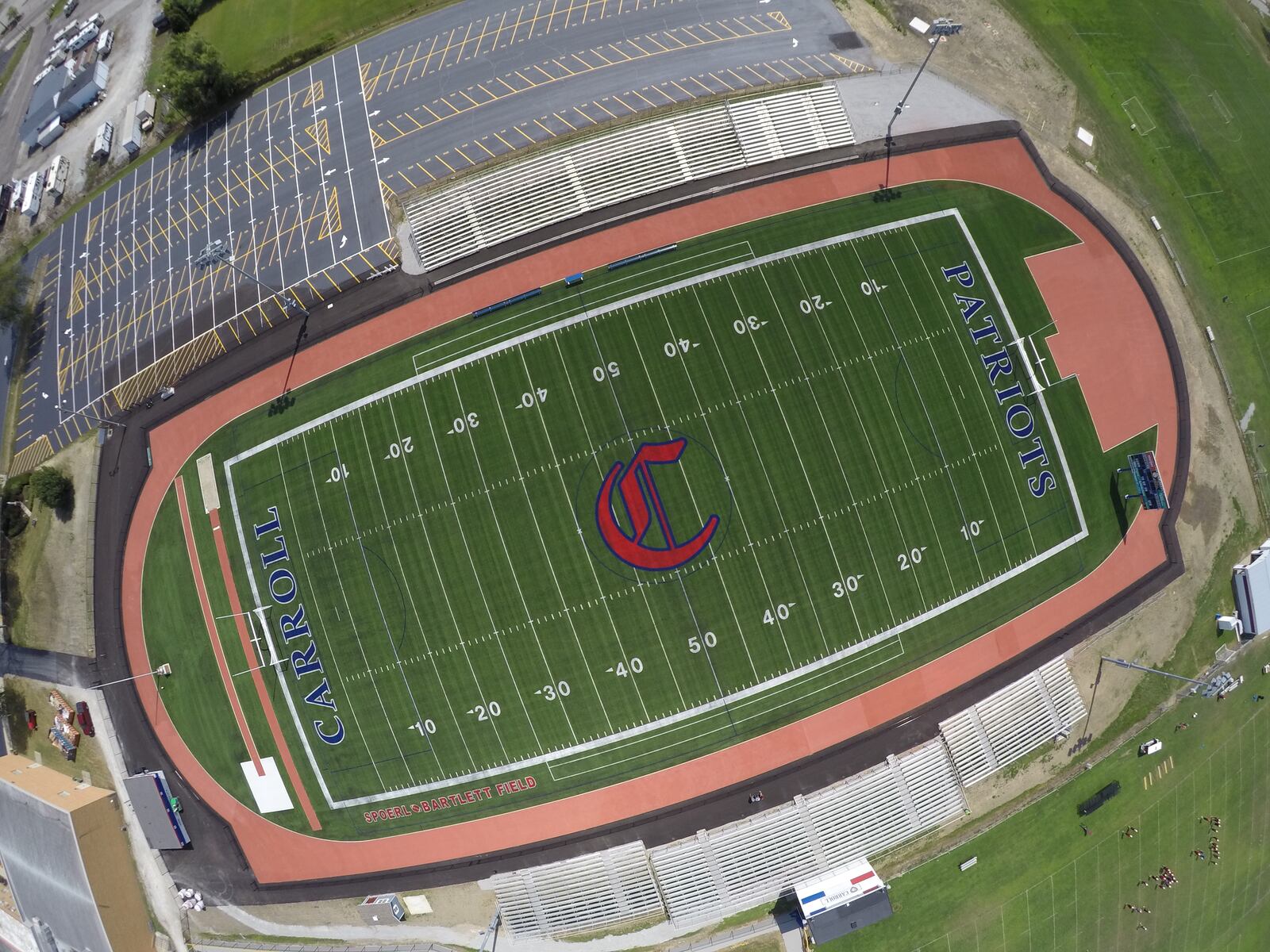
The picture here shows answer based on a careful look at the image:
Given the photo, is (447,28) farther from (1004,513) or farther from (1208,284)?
(1208,284)

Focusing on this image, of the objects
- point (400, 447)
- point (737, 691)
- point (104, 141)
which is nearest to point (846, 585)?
point (737, 691)

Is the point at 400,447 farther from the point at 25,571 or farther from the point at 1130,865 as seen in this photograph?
the point at 1130,865

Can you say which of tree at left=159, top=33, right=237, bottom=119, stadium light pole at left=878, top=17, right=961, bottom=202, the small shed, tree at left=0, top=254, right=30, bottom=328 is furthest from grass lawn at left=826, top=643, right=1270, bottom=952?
tree at left=0, top=254, right=30, bottom=328

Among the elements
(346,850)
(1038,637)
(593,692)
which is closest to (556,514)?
(593,692)

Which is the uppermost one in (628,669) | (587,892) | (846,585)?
(846,585)

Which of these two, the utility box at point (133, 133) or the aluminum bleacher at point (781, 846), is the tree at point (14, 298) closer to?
the utility box at point (133, 133)

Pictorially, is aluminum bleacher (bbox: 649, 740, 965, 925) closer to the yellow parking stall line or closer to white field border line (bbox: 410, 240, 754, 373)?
white field border line (bbox: 410, 240, 754, 373)

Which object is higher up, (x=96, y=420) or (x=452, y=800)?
(x=96, y=420)
